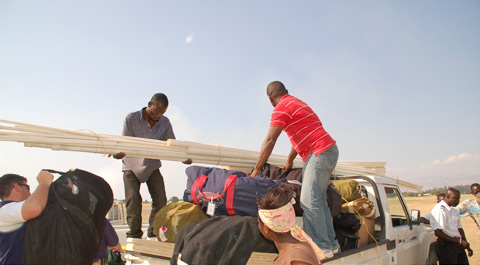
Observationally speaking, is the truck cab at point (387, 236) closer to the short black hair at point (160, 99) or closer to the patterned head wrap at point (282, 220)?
the patterned head wrap at point (282, 220)

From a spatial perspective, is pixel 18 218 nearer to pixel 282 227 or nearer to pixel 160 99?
pixel 282 227

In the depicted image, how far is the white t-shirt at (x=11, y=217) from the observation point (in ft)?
7.05

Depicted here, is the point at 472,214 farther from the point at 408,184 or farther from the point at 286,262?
the point at 286,262

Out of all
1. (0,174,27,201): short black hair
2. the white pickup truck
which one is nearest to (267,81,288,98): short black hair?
the white pickup truck

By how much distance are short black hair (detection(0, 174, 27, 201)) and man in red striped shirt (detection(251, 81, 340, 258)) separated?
81.5 inches

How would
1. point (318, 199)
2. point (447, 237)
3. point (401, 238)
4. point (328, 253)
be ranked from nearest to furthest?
point (328, 253) → point (318, 199) → point (401, 238) → point (447, 237)

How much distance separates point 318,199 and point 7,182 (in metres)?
2.67

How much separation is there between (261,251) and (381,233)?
2099 mm

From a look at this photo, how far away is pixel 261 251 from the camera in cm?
256

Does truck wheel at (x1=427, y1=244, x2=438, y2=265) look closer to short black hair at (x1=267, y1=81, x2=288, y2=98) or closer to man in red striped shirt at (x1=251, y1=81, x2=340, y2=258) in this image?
man in red striped shirt at (x1=251, y1=81, x2=340, y2=258)

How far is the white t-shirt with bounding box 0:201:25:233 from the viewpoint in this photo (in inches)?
84.6

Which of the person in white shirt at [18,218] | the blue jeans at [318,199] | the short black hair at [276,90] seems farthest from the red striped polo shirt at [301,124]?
the person in white shirt at [18,218]

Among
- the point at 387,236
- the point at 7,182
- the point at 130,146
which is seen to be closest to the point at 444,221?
the point at 387,236

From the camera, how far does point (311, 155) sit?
3.38 metres
